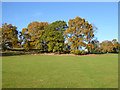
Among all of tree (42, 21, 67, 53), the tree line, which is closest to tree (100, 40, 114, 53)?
the tree line

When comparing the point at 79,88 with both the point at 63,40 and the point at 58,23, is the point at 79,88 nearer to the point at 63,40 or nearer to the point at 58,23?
the point at 63,40

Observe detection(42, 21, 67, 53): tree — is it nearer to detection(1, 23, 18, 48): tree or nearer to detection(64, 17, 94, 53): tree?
detection(64, 17, 94, 53): tree

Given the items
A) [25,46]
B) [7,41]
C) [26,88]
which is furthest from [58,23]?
[26,88]

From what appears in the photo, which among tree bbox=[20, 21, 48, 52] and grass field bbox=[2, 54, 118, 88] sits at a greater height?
tree bbox=[20, 21, 48, 52]

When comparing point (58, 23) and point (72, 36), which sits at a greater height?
point (58, 23)

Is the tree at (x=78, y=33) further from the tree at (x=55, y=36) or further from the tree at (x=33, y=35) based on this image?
the tree at (x=33, y=35)

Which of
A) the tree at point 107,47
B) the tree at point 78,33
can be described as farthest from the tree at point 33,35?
the tree at point 107,47

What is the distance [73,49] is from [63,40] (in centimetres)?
361

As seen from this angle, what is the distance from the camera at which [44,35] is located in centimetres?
3550

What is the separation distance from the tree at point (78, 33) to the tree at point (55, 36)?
73.0 inches

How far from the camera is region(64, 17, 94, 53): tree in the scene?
3169 cm

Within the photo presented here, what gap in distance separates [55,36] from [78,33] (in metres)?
6.29

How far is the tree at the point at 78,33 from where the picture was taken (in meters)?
31.7

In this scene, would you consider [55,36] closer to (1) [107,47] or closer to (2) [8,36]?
(2) [8,36]
